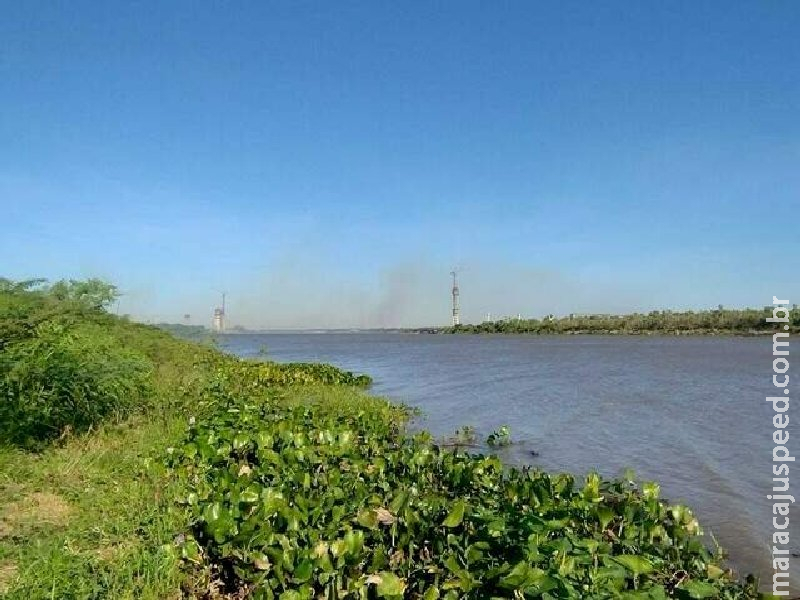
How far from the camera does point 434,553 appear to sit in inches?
179

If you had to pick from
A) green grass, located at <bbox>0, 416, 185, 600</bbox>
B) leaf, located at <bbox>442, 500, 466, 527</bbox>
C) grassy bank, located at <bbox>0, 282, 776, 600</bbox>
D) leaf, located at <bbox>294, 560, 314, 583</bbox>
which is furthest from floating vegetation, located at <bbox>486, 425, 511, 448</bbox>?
leaf, located at <bbox>294, 560, 314, 583</bbox>

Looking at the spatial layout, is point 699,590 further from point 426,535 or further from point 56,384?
point 56,384

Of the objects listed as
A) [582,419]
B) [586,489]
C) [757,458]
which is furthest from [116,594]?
[582,419]

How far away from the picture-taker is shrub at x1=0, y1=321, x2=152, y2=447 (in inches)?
319

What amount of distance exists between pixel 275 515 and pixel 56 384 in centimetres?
544

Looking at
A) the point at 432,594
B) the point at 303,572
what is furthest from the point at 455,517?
the point at 303,572

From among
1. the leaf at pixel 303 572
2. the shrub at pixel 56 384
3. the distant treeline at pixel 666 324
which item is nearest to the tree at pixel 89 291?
the shrub at pixel 56 384

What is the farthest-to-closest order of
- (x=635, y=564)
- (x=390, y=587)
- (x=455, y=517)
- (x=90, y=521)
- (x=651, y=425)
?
(x=651, y=425)
(x=90, y=521)
(x=455, y=517)
(x=390, y=587)
(x=635, y=564)

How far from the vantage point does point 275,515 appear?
15.5 ft

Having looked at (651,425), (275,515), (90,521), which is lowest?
(651,425)

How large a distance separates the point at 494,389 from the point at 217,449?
1596 cm

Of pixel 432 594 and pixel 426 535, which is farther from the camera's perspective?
pixel 426 535

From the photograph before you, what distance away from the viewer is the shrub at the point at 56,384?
8.10 meters

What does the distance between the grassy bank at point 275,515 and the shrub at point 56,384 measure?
27mm
